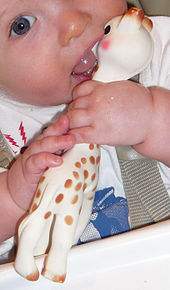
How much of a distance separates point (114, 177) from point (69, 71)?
0.75 ft

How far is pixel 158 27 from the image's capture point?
727mm

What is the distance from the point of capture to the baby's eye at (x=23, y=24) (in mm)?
637

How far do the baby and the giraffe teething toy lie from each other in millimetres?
18

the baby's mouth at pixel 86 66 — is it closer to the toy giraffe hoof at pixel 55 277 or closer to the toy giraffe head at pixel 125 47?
the toy giraffe head at pixel 125 47

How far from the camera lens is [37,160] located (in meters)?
0.53

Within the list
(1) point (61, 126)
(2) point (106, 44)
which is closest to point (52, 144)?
(1) point (61, 126)

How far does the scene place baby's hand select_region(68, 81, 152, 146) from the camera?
1.67 feet

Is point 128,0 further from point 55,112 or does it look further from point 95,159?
point 95,159

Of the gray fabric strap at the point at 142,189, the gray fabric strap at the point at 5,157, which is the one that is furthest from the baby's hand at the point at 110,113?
the gray fabric strap at the point at 5,157

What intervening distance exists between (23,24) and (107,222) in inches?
13.0

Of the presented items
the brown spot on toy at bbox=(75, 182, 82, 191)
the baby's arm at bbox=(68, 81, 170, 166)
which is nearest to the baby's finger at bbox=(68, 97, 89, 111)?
the baby's arm at bbox=(68, 81, 170, 166)

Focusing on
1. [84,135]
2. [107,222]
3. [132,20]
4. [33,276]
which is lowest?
[107,222]

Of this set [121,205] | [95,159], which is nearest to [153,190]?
[121,205]

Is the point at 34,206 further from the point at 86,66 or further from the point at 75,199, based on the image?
the point at 86,66
